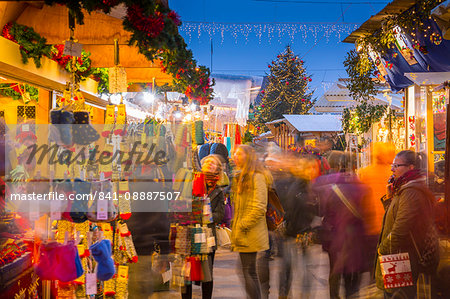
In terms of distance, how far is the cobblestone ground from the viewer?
545cm

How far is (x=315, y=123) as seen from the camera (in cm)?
2078

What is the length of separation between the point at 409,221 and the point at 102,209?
2.46 m

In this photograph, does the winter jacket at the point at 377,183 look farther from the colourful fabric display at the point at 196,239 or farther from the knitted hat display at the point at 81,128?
the knitted hat display at the point at 81,128

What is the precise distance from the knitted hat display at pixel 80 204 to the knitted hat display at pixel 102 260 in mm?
361

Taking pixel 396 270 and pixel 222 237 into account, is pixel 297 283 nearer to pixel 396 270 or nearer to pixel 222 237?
pixel 222 237

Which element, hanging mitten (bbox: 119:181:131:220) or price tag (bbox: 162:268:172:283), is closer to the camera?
hanging mitten (bbox: 119:181:131:220)

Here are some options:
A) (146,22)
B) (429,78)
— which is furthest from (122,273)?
(429,78)

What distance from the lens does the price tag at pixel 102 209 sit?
147 inches

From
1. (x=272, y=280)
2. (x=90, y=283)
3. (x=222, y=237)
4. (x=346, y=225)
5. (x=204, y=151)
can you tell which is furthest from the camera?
(x=204, y=151)

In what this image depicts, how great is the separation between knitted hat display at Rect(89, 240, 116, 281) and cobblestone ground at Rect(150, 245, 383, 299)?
1780 millimetres

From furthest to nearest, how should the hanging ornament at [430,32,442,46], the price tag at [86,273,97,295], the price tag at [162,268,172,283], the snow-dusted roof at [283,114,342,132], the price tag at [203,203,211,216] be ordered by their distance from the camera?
the snow-dusted roof at [283,114,342,132], the hanging ornament at [430,32,442,46], the price tag at [162,268,172,283], the price tag at [203,203,211,216], the price tag at [86,273,97,295]

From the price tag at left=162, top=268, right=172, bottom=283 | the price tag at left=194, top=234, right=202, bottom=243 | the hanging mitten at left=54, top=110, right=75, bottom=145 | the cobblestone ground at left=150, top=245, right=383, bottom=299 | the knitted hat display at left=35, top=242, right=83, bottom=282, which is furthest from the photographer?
the price tag at left=162, top=268, right=172, bottom=283

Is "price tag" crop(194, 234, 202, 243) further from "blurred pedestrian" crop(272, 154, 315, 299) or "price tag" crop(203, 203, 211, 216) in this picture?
"blurred pedestrian" crop(272, 154, 315, 299)

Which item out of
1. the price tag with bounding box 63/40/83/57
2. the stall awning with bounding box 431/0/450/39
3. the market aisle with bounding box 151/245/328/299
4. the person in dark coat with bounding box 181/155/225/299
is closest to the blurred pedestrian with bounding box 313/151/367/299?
the market aisle with bounding box 151/245/328/299
